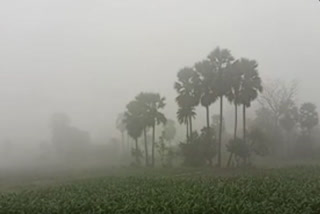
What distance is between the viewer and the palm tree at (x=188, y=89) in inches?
2191

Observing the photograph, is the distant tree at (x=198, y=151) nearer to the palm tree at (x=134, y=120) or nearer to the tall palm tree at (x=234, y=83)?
the tall palm tree at (x=234, y=83)

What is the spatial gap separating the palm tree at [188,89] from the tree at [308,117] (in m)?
25.4

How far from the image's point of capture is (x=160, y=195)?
89.2ft

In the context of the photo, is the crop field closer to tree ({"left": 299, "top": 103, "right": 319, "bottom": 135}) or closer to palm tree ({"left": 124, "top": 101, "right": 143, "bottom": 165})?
palm tree ({"left": 124, "top": 101, "right": 143, "bottom": 165})

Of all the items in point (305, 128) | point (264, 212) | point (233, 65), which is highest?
point (233, 65)

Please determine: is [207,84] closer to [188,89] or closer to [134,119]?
[188,89]

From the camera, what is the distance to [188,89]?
2219 inches

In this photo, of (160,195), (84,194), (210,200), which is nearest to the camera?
(210,200)

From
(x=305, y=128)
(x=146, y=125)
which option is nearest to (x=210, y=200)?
(x=146, y=125)

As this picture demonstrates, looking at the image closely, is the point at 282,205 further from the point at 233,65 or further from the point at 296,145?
the point at 296,145

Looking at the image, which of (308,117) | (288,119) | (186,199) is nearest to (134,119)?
(288,119)

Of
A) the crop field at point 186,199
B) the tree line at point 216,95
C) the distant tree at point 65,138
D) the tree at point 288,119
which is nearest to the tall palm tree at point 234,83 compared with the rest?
the tree line at point 216,95

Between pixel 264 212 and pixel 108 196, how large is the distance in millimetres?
11183

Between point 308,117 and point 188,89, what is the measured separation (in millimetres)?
27521
